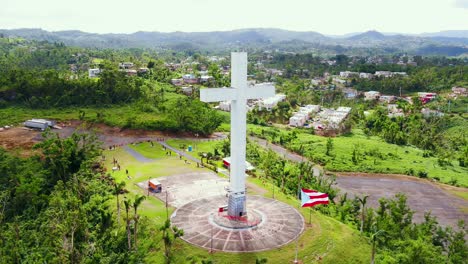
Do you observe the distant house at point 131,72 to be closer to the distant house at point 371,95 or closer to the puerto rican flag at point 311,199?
the distant house at point 371,95

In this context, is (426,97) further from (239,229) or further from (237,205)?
(239,229)

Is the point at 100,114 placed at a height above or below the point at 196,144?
above

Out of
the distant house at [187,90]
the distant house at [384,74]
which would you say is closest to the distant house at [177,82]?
the distant house at [187,90]

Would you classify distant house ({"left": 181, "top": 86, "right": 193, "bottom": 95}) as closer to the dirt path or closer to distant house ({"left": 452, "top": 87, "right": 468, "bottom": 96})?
the dirt path

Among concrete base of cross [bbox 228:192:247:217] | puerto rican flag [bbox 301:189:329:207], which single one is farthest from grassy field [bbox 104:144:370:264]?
concrete base of cross [bbox 228:192:247:217]

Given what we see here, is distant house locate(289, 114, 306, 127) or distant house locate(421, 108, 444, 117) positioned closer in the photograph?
distant house locate(289, 114, 306, 127)

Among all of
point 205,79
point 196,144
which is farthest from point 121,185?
point 205,79

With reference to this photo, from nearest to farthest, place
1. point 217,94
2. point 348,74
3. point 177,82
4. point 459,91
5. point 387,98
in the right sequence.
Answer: point 217,94 → point 177,82 → point 459,91 → point 387,98 → point 348,74
